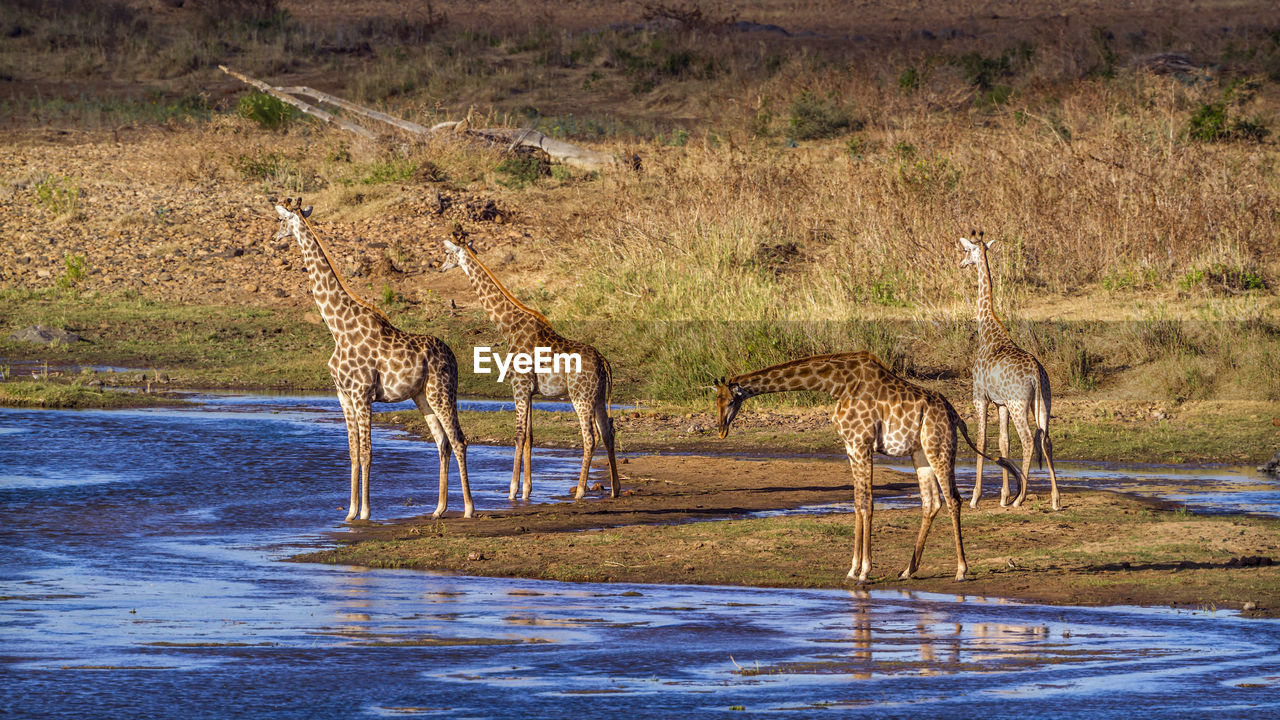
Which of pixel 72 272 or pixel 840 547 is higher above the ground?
pixel 72 272

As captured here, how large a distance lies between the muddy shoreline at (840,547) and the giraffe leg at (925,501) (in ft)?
0.44

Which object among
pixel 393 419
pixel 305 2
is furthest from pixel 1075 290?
pixel 305 2

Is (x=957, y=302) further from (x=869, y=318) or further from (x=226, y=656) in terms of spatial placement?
(x=226, y=656)

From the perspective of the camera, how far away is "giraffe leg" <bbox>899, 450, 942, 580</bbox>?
1052cm

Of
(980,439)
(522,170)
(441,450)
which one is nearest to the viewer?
(441,450)

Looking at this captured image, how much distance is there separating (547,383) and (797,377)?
3714 millimetres

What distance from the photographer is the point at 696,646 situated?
8750mm

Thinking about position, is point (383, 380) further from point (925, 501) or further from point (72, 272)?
point (72, 272)

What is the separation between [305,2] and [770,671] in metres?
57.5

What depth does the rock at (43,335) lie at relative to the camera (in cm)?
2477

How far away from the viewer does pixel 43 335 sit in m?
25.0

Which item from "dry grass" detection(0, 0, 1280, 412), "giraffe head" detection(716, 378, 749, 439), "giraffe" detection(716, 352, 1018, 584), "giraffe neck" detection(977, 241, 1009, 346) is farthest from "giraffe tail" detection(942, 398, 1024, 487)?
"dry grass" detection(0, 0, 1280, 412)

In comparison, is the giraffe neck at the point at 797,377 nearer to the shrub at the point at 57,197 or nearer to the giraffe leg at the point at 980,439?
the giraffe leg at the point at 980,439

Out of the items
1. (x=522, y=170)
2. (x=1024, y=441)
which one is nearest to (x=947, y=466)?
(x=1024, y=441)
